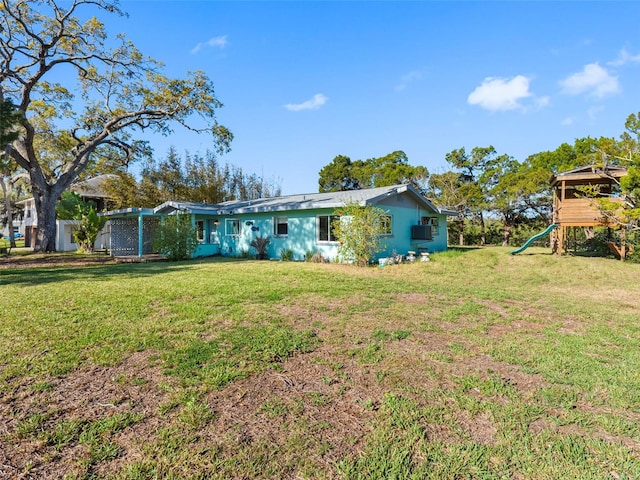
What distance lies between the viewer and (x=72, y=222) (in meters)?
20.7

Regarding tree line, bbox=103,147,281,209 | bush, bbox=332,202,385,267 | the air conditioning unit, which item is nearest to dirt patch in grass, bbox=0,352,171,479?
bush, bbox=332,202,385,267

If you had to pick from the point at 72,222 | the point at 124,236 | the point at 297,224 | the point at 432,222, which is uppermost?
the point at 72,222

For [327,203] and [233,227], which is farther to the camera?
[233,227]

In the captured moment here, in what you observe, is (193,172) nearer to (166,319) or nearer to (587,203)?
(166,319)

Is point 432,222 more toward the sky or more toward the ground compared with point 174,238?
more toward the sky

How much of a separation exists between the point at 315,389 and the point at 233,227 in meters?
14.7

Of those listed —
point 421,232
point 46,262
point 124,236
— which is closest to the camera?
point 46,262

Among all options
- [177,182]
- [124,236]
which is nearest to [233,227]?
[124,236]

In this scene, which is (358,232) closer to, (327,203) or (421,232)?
(327,203)

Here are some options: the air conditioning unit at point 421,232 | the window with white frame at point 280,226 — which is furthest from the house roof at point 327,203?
the air conditioning unit at point 421,232

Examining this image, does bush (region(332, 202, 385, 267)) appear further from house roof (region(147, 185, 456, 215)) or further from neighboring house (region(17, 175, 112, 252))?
neighboring house (region(17, 175, 112, 252))

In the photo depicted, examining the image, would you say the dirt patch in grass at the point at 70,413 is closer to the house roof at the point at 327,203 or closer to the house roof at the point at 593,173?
the house roof at the point at 327,203

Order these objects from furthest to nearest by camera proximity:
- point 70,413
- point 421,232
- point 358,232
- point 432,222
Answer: point 432,222 < point 421,232 < point 358,232 < point 70,413

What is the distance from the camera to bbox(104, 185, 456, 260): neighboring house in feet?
44.3
